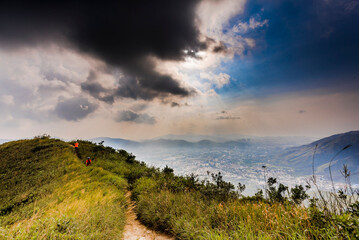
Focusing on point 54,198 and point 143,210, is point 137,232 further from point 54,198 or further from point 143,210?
point 54,198

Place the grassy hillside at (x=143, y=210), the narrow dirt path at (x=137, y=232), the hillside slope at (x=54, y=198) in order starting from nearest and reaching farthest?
the grassy hillside at (x=143, y=210) → the hillside slope at (x=54, y=198) → the narrow dirt path at (x=137, y=232)

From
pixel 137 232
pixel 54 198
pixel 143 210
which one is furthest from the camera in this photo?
pixel 54 198

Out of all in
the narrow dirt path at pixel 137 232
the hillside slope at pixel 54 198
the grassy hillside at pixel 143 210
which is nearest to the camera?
the grassy hillside at pixel 143 210

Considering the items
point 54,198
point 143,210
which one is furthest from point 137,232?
point 54,198

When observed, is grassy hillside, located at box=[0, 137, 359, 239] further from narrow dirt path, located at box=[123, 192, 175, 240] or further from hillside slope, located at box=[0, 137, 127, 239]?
narrow dirt path, located at box=[123, 192, 175, 240]

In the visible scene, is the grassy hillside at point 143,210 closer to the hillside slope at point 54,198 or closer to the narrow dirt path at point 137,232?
the hillside slope at point 54,198

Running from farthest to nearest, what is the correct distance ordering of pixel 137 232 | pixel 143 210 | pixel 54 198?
pixel 54 198 < pixel 143 210 < pixel 137 232

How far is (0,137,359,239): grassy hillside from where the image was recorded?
359cm

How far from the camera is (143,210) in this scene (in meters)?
7.51

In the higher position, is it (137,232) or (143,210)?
(143,210)

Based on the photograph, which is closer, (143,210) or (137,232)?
(137,232)

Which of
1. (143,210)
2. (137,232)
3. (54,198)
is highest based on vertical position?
(54,198)

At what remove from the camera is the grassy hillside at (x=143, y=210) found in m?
3.59

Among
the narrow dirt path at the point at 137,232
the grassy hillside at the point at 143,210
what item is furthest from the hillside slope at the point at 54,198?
the narrow dirt path at the point at 137,232
